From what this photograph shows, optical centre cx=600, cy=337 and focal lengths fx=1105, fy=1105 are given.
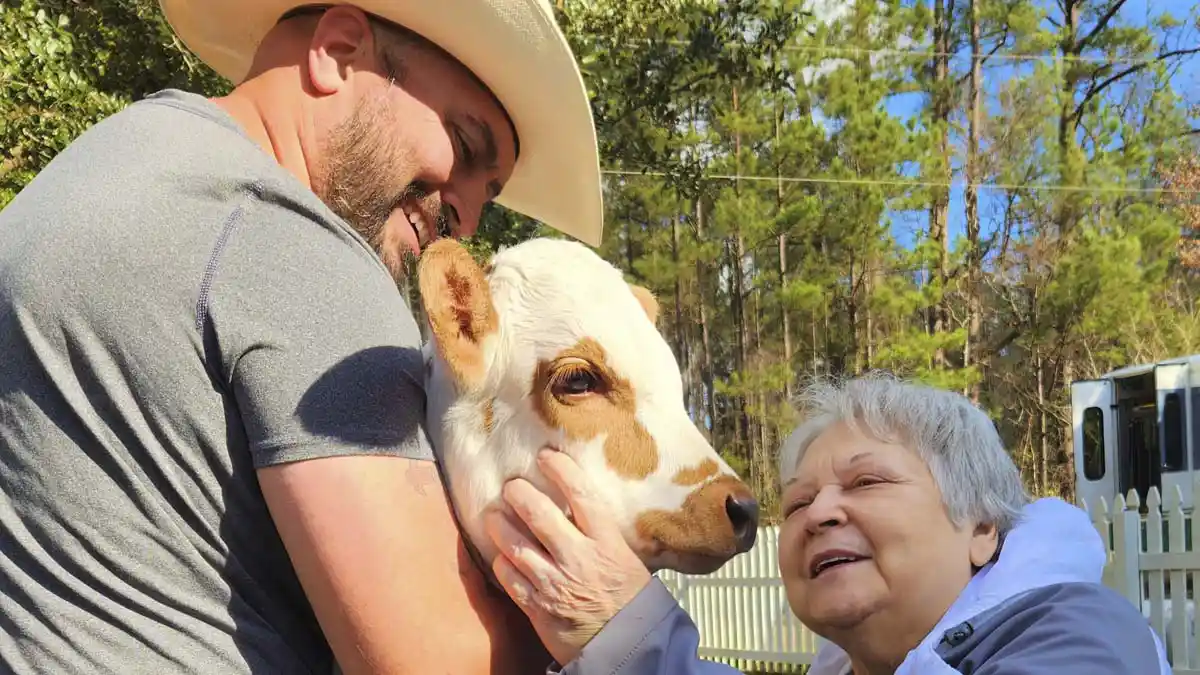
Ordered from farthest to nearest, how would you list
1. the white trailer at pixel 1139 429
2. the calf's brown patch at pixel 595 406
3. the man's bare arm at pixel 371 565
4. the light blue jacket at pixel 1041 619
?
the white trailer at pixel 1139 429
the light blue jacket at pixel 1041 619
the calf's brown patch at pixel 595 406
the man's bare arm at pixel 371 565

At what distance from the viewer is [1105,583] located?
25.8ft

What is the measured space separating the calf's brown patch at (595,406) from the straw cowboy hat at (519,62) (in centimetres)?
57

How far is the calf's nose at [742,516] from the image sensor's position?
1556 millimetres

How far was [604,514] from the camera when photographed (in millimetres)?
1554

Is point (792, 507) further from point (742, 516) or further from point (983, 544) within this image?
point (742, 516)

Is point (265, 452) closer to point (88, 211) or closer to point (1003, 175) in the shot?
point (88, 211)

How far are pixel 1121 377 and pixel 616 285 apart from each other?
45.9 ft

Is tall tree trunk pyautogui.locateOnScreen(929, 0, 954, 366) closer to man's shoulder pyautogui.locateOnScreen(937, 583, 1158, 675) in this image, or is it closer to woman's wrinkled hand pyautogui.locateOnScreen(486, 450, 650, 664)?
man's shoulder pyautogui.locateOnScreen(937, 583, 1158, 675)

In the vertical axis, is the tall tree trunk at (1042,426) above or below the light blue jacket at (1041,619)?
below

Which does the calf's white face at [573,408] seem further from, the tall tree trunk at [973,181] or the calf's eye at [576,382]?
the tall tree trunk at [973,181]

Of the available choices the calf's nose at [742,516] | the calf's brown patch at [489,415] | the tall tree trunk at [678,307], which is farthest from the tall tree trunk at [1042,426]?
the calf's brown patch at [489,415]

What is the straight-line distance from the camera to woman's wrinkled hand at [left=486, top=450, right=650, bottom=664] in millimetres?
1479

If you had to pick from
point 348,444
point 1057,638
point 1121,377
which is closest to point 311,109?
point 348,444

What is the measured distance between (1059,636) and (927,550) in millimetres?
415
